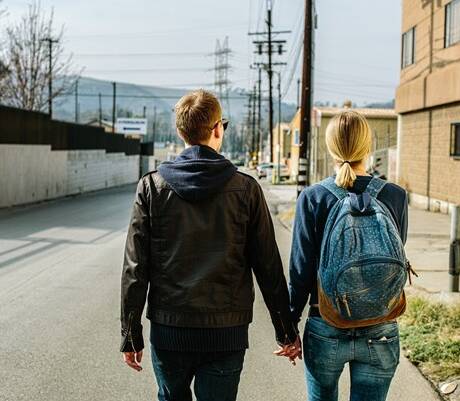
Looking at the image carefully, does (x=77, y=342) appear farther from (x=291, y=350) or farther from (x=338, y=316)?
(x=338, y=316)

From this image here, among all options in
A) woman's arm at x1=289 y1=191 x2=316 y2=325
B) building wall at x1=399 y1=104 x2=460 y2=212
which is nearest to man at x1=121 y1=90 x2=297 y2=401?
woman's arm at x1=289 y1=191 x2=316 y2=325

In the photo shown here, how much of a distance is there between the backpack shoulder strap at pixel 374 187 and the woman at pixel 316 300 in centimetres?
2

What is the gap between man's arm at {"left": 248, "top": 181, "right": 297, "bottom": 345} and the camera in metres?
3.29

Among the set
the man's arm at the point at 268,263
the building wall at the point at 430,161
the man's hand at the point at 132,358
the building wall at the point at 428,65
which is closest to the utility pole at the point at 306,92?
the building wall at the point at 428,65

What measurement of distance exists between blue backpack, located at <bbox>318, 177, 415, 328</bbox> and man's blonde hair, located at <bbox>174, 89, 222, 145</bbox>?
0.65 metres

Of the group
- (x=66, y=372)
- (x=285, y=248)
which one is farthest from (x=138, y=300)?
(x=285, y=248)

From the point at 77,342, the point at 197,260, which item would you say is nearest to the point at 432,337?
the point at 77,342

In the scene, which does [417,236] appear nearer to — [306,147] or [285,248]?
[285,248]

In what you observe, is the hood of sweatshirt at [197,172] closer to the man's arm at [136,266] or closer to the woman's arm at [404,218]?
the man's arm at [136,266]

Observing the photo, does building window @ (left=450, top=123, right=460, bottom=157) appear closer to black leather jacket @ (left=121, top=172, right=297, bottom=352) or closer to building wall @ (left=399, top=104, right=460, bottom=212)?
building wall @ (left=399, top=104, right=460, bottom=212)

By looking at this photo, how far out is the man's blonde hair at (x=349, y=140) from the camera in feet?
11.3

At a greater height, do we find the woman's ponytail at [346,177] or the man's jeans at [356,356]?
the woman's ponytail at [346,177]

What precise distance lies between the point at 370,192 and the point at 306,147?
19.9m

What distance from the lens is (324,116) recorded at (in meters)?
56.1
